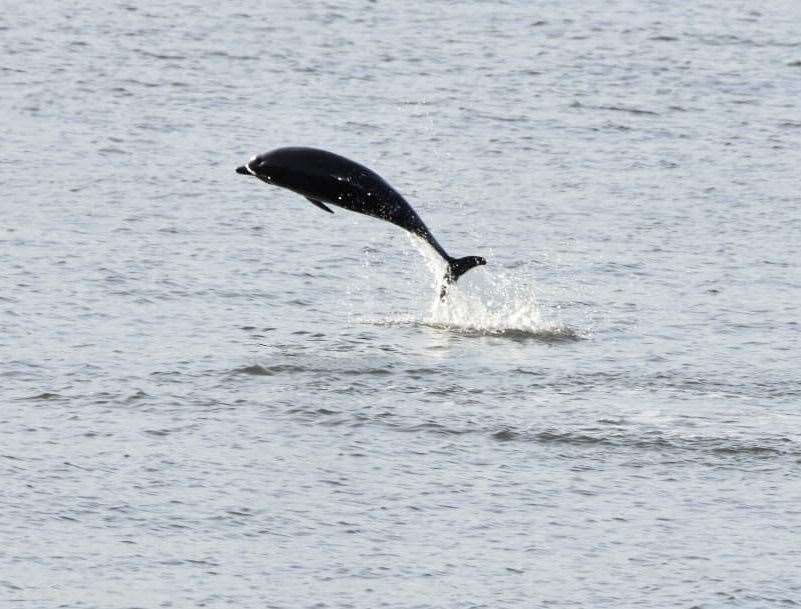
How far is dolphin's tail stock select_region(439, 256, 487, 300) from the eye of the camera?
14.8 meters

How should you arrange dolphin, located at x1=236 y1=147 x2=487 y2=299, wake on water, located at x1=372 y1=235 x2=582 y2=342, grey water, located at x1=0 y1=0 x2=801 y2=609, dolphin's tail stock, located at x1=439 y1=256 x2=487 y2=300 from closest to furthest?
1. grey water, located at x1=0 y1=0 x2=801 y2=609
2. dolphin, located at x1=236 y1=147 x2=487 y2=299
3. dolphin's tail stock, located at x1=439 y1=256 x2=487 y2=300
4. wake on water, located at x1=372 y1=235 x2=582 y2=342

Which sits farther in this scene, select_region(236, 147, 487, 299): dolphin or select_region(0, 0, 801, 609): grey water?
select_region(236, 147, 487, 299): dolphin

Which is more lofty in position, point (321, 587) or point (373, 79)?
point (373, 79)

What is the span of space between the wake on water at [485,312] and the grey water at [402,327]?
1.9 inches

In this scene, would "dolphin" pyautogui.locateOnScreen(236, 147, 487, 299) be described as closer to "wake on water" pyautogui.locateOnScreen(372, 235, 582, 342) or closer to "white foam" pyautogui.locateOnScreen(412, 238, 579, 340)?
"wake on water" pyautogui.locateOnScreen(372, 235, 582, 342)

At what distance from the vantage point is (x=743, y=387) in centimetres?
1353

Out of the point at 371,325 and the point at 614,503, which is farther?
the point at 371,325

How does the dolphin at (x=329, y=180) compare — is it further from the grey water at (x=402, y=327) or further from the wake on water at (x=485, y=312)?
the grey water at (x=402, y=327)

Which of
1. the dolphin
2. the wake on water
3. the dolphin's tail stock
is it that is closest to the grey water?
the wake on water

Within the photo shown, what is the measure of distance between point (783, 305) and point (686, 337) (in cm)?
137

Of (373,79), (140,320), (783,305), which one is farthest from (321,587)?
(373,79)

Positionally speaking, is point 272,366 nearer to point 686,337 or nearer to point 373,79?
point 686,337

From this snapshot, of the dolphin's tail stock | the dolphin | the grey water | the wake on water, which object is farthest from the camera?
the wake on water

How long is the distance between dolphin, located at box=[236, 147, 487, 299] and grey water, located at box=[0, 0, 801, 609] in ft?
3.57
